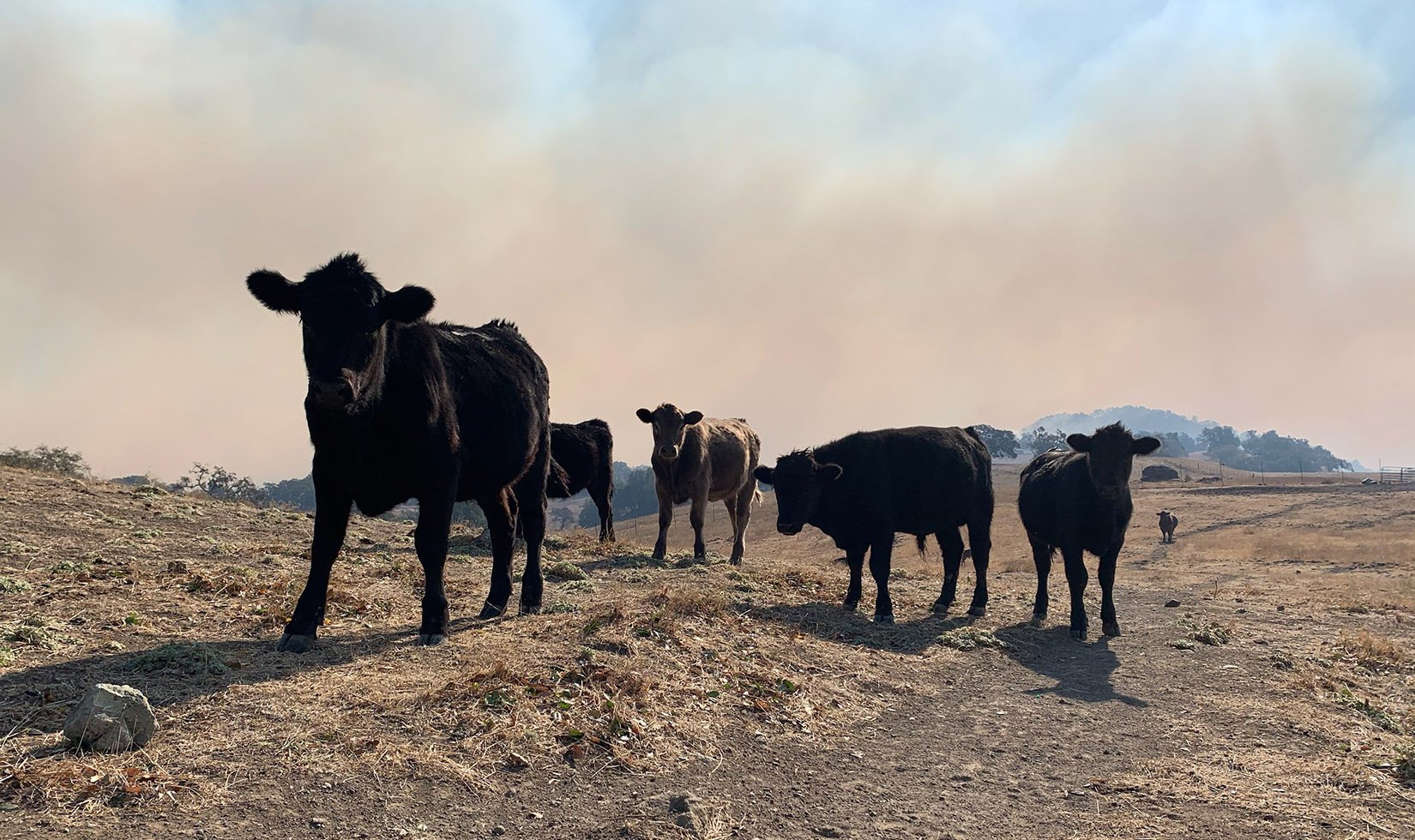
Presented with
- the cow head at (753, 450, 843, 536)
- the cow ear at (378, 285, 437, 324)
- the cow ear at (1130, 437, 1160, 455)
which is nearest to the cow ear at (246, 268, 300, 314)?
the cow ear at (378, 285, 437, 324)

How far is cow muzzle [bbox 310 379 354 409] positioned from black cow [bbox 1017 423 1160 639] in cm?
1038

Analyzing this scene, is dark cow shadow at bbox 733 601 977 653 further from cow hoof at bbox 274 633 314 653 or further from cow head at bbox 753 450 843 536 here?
cow hoof at bbox 274 633 314 653

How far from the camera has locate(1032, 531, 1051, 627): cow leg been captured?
13.6 metres

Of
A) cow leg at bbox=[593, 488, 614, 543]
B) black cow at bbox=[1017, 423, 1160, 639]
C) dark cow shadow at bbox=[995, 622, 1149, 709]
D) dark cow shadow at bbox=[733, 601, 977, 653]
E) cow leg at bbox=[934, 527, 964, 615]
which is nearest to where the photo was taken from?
dark cow shadow at bbox=[995, 622, 1149, 709]

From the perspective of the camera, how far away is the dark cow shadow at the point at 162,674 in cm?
506

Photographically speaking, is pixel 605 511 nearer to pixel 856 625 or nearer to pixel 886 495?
pixel 886 495

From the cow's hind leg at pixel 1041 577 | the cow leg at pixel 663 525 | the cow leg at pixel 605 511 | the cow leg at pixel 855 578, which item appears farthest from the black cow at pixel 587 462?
the cow's hind leg at pixel 1041 577

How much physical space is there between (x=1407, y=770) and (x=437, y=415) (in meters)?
8.61

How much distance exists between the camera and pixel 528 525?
32.5 feet

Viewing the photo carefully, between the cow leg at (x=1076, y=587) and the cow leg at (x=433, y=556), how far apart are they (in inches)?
360

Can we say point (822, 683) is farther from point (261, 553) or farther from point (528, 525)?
point (261, 553)

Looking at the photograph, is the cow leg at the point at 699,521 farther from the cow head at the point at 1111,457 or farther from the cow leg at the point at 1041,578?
the cow head at the point at 1111,457

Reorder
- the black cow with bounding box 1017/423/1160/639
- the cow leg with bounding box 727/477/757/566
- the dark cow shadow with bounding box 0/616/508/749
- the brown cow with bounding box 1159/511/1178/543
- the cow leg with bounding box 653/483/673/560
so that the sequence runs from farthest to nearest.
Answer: the brown cow with bounding box 1159/511/1178/543
the cow leg with bounding box 727/477/757/566
the cow leg with bounding box 653/483/673/560
the black cow with bounding box 1017/423/1160/639
the dark cow shadow with bounding box 0/616/508/749

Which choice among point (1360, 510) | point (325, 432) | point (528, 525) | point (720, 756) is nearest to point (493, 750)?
point (720, 756)
